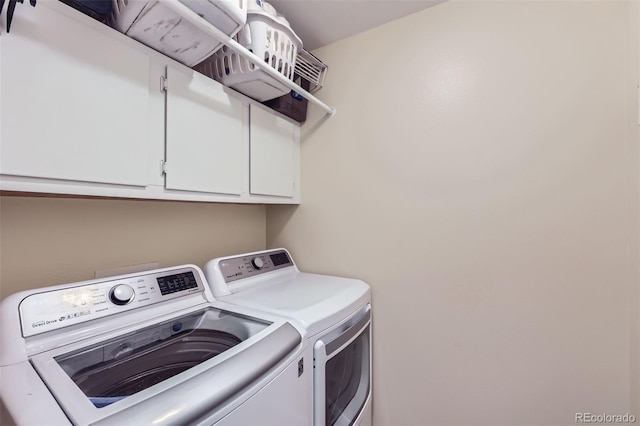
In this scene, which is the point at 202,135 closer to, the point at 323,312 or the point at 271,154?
the point at 271,154

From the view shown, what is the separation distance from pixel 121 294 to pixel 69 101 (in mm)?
658

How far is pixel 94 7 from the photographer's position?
90 centimetres

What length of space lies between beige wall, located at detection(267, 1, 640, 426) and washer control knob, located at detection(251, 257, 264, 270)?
1.45ft

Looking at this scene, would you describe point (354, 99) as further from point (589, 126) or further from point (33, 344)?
point (33, 344)

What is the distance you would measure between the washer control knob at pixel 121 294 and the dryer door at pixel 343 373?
71cm

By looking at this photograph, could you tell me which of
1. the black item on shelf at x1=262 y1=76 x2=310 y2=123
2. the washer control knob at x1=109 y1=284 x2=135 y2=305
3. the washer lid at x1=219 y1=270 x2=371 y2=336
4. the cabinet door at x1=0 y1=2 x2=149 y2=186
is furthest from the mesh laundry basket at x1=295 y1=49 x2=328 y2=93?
the washer control knob at x1=109 y1=284 x2=135 y2=305

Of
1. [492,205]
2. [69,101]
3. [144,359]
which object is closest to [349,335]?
[144,359]

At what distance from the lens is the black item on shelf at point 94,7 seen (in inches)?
34.2

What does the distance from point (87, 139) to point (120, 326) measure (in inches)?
25.0

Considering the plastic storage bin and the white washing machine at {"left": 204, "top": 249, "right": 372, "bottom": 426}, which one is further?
the white washing machine at {"left": 204, "top": 249, "right": 372, "bottom": 426}

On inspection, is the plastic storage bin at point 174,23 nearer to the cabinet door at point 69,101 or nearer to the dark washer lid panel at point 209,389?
the cabinet door at point 69,101

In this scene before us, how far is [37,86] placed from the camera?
0.77m

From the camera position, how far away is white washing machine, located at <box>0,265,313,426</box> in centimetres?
58

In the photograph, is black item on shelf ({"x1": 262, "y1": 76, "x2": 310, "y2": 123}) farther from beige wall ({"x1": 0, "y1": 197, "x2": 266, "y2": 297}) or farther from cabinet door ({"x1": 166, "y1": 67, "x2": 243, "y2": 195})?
beige wall ({"x1": 0, "y1": 197, "x2": 266, "y2": 297})
